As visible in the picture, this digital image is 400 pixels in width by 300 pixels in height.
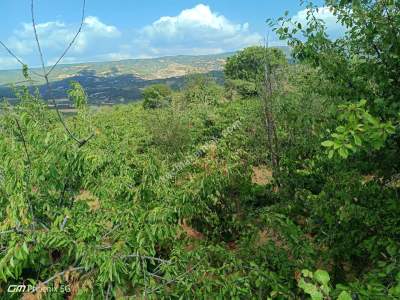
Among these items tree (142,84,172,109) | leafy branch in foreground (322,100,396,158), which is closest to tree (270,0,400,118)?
leafy branch in foreground (322,100,396,158)

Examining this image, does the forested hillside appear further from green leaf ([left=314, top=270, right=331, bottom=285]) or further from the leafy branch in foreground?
green leaf ([left=314, top=270, right=331, bottom=285])

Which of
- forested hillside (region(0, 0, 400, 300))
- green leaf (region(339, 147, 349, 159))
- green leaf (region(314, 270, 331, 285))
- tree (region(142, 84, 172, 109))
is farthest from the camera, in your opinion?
tree (region(142, 84, 172, 109))

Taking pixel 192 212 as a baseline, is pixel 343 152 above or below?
above

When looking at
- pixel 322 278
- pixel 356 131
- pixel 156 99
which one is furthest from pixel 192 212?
pixel 156 99

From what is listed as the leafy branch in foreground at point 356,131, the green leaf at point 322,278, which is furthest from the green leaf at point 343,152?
the green leaf at point 322,278

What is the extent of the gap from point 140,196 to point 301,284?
326 centimetres

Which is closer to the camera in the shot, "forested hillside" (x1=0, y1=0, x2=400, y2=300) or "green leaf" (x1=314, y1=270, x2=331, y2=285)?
"green leaf" (x1=314, y1=270, x2=331, y2=285)

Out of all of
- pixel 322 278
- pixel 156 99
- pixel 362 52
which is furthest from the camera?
pixel 156 99

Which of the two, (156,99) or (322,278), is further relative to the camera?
(156,99)

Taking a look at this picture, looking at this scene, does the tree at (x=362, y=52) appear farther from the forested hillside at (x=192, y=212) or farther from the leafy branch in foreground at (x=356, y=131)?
the leafy branch in foreground at (x=356, y=131)

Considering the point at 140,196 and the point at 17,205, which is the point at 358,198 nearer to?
the point at 140,196

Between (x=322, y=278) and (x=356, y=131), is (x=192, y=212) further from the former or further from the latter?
(x=322, y=278)

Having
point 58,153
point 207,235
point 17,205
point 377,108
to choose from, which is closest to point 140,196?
point 58,153

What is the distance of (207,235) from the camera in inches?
374
